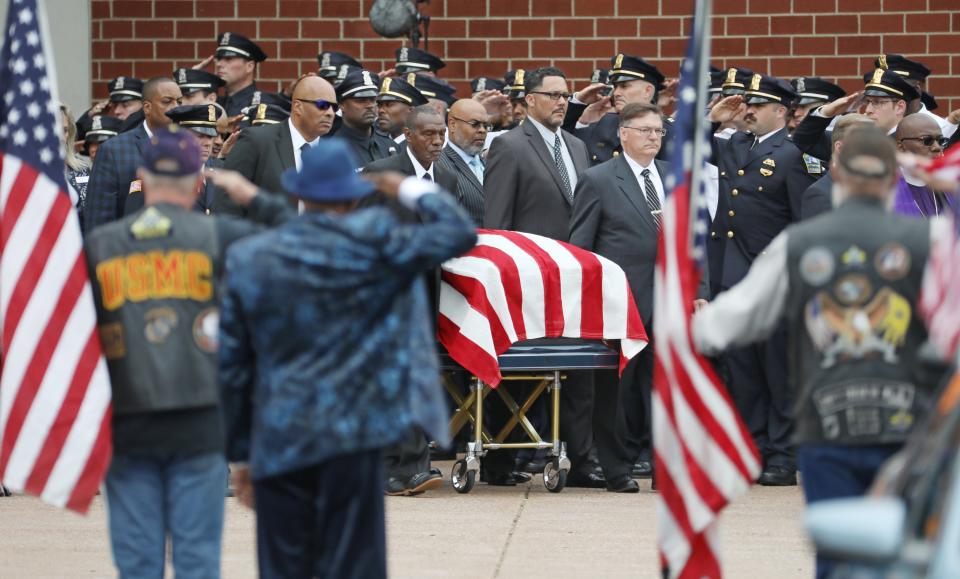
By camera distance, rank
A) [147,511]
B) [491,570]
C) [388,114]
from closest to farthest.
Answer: [147,511] < [491,570] < [388,114]

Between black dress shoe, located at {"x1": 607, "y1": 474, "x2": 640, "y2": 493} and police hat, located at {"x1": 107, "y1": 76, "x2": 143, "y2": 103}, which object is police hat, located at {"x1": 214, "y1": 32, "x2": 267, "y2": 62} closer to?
police hat, located at {"x1": 107, "y1": 76, "x2": 143, "y2": 103}

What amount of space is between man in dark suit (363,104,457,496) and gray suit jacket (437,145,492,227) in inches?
13.4

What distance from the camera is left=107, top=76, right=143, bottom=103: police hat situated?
16078 mm

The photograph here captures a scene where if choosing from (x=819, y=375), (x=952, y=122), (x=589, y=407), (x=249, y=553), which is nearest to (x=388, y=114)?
(x=589, y=407)

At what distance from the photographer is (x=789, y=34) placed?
737 inches

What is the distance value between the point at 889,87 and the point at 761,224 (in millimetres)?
1222

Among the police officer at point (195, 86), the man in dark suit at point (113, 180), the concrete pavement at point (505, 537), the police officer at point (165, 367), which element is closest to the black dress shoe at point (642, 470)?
the concrete pavement at point (505, 537)

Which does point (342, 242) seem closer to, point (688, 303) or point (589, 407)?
point (688, 303)

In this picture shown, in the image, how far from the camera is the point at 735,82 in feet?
47.0

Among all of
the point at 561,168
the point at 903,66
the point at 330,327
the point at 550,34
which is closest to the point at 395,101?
the point at 561,168

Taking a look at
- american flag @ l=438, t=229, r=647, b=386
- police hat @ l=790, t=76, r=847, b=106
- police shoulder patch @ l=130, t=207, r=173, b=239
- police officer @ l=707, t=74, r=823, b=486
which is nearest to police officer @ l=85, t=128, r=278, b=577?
police shoulder patch @ l=130, t=207, r=173, b=239

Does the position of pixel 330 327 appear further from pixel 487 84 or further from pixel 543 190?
pixel 487 84

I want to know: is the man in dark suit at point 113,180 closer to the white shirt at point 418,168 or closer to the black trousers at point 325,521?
the white shirt at point 418,168

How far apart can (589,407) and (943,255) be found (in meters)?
5.60
